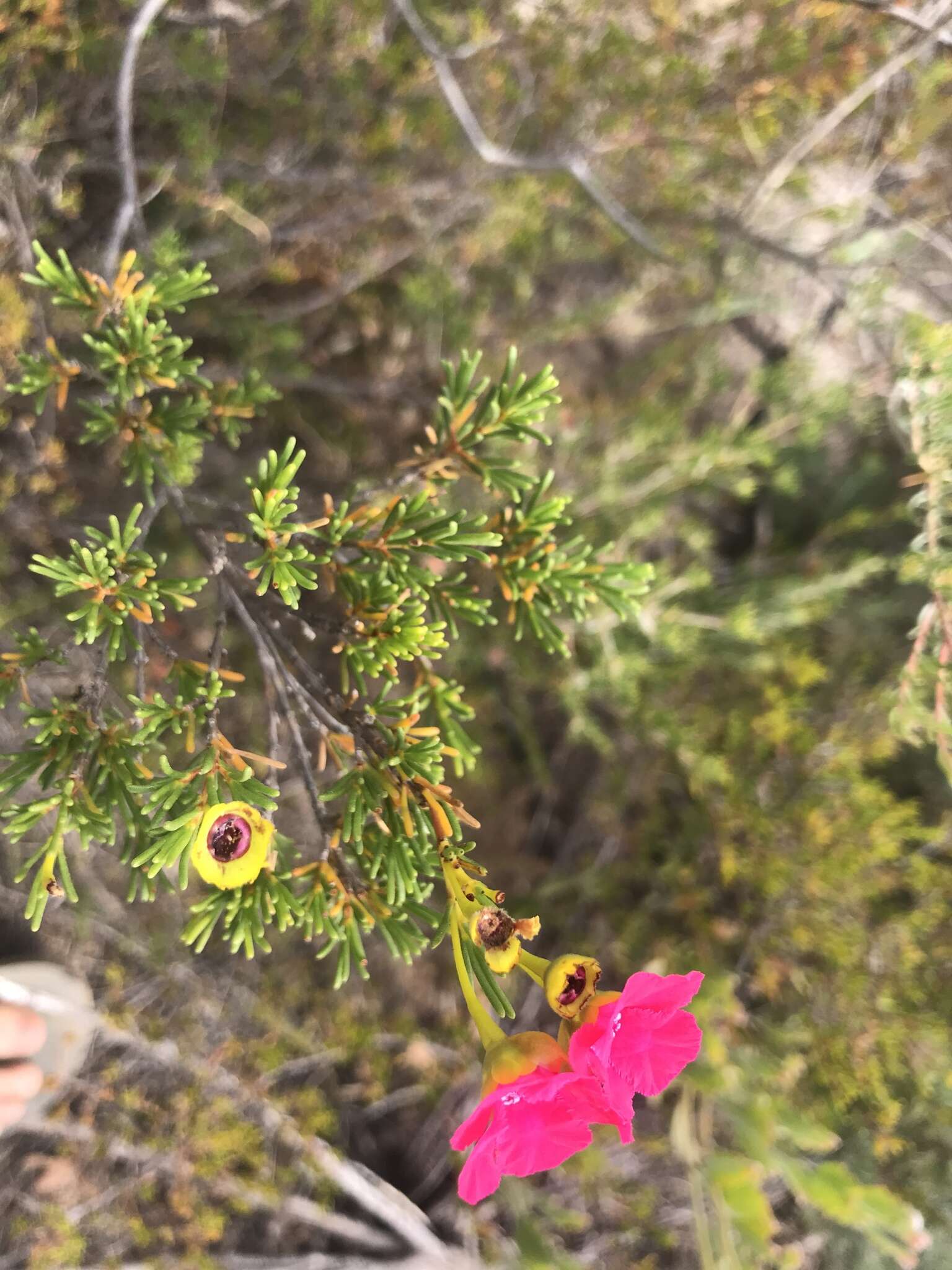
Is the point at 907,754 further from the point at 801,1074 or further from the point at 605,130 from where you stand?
the point at 605,130

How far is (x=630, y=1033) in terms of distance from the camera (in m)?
0.67

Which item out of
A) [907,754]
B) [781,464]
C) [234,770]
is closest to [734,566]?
[781,464]

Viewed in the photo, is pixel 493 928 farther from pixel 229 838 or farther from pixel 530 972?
pixel 229 838

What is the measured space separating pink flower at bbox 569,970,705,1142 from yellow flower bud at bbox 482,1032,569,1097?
3 centimetres

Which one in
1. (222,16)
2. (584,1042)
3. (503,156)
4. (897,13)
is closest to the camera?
(584,1042)

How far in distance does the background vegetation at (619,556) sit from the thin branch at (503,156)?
0.05 ft

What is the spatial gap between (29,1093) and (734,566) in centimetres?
228

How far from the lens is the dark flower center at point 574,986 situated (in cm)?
68

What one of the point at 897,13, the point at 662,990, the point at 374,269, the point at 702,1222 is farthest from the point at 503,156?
the point at 702,1222

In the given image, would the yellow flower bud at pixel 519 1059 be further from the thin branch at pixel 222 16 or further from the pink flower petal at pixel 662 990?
the thin branch at pixel 222 16

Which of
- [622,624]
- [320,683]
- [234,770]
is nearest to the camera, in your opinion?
→ [234,770]

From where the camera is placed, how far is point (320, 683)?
102cm

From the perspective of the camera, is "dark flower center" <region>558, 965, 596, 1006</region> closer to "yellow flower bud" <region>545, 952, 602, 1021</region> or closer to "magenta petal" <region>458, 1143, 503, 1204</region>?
"yellow flower bud" <region>545, 952, 602, 1021</region>

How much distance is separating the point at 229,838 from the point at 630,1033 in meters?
0.39
